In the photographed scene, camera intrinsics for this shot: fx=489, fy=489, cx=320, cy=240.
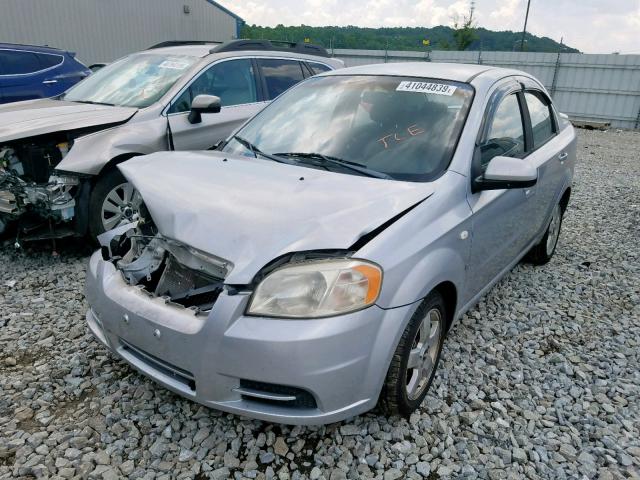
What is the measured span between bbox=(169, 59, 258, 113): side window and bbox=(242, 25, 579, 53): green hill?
18.2 m

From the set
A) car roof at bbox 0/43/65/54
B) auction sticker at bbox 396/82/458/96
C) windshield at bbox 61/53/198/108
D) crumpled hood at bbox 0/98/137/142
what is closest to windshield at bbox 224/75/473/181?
auction sticker at bbox 396/82/458/96

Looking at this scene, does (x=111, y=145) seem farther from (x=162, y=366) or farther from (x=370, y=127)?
(x=162, y=366)

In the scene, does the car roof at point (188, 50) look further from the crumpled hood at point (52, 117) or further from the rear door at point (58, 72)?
the rear door at point (58, 72)

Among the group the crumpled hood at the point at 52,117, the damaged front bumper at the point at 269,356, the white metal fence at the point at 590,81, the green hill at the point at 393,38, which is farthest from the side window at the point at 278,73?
the green hill at the point at 393,38

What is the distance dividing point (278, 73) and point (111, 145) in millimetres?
2225

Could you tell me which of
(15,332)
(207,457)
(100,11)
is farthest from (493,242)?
(100,11)

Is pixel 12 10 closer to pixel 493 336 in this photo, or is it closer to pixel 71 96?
pixel 71 96

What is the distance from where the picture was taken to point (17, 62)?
27.6 feet

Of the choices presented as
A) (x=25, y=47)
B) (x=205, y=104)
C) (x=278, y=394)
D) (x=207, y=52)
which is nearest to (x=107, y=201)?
(x=205, y=104)

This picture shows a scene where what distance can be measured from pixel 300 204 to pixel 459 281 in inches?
37.8

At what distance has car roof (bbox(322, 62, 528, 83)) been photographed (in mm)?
3178

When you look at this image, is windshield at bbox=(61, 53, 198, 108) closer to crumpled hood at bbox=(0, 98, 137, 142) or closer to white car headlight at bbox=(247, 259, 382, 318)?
crumpled hood at bbox=(0, 98, 137, 142)

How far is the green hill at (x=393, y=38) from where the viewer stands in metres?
24.4

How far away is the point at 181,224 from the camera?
2.27 m
